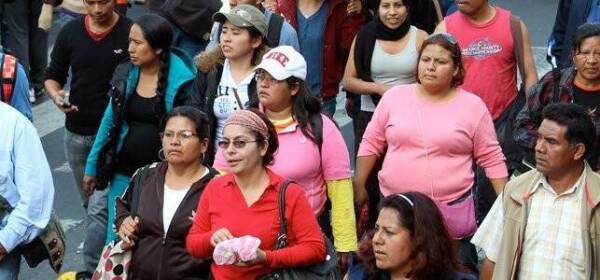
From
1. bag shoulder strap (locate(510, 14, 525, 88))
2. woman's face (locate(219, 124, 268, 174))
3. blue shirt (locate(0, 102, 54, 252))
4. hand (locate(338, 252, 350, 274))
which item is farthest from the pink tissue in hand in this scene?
bag shoulder strap (locate(510, 14, 525, 88))

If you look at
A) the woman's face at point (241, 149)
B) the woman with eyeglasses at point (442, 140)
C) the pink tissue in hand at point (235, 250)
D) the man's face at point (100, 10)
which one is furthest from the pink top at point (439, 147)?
the man's face at point (100, 10)

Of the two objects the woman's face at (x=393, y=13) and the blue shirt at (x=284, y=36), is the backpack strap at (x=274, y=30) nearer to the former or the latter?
the blue shirt at (x=284, y=36)

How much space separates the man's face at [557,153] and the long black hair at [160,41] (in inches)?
107

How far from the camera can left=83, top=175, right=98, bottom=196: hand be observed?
25.6ft

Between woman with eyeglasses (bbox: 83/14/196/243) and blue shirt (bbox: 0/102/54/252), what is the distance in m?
1.10

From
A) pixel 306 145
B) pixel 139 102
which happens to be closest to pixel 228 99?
pixel 139 102

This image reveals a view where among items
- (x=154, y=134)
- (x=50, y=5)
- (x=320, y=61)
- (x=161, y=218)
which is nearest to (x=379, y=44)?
(x=320, y=61)

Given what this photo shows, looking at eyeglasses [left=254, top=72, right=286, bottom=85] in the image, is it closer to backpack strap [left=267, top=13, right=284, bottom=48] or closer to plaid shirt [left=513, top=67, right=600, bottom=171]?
backpack strap [left=267, top=13, right=284, bottom=48]

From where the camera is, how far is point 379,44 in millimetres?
8172

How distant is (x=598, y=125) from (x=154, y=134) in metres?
2.68

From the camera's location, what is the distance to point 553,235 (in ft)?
18.4

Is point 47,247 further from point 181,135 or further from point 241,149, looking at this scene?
point 241,149

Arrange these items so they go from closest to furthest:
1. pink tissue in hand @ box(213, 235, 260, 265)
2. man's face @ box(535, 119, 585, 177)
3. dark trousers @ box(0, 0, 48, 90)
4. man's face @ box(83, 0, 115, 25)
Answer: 1. pink tissue in hand @ box(213, 235, 260, 265)
2. man's face @ box(535, 119, 585, 177)
3. man's face @ box(83, 0, 115, 25)
4. dark trousers @ box(0, 0, 48, 90)

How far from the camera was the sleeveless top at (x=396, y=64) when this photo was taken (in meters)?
8.10
